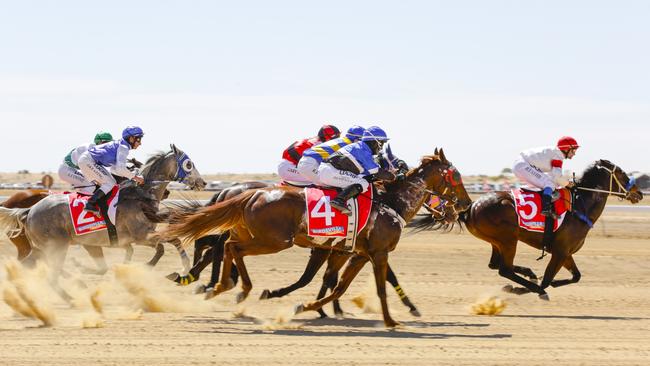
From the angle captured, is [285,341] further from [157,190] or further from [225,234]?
[157,190]

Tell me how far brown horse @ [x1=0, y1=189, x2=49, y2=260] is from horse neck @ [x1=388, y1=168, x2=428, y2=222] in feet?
19.2

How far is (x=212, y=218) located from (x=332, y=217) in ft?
4.29

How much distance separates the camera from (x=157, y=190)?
13.9 metres

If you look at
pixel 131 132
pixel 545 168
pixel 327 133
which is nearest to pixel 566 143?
pixel 545 168

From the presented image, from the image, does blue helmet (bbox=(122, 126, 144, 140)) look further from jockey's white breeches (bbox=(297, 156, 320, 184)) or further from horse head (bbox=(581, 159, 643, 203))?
horse head (bbox=(581, 159, 643, 203))

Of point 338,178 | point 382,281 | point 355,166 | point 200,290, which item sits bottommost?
point 200,290

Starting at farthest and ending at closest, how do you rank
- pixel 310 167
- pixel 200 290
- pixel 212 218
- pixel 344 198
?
pixel 200 290 → pixel 310 167 → pixel 212 218 → pixel 344 198

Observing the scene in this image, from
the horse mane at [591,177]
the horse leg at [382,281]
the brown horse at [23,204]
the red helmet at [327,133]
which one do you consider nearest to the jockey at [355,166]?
the horse leg at [382,281]

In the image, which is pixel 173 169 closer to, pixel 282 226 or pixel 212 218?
pixel 212 218

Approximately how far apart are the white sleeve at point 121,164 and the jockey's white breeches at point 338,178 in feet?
10.6

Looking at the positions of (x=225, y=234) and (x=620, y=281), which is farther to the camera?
(x=620, y=281)

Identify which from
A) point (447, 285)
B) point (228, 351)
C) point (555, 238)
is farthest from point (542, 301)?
point (228, 351)

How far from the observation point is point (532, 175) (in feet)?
45.6

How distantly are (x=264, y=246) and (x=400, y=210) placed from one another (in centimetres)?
160
